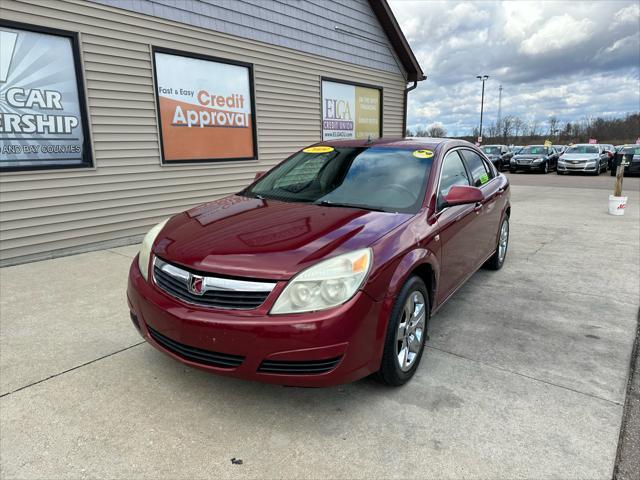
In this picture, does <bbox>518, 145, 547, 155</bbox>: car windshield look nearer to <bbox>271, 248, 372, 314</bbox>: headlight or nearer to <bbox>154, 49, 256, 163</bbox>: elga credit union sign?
<bbox>154, 49, 256, 163</bbox>: elga credit union sign

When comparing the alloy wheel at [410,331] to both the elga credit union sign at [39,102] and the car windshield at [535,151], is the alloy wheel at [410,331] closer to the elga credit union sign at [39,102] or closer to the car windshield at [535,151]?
the elga credit union sign at [39,102]

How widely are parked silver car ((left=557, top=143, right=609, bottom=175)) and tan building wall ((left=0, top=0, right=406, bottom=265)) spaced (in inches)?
749

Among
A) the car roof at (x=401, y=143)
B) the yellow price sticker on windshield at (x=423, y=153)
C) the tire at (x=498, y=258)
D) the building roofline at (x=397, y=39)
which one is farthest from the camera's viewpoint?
the building roofline at (x=397, y=39)

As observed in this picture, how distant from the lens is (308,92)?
30.2 ft

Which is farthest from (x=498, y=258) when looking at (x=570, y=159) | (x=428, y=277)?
(x=570, y=159)

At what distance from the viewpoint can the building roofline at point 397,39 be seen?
35.1ft

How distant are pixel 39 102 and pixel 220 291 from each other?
4.59 meters

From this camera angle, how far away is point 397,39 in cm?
1130

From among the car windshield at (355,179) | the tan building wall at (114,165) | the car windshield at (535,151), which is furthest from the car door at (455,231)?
the car windshield at (535,151)

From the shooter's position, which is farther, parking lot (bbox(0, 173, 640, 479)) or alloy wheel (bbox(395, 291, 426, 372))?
alloy wheel (bbox(395, 291, 426, 372))

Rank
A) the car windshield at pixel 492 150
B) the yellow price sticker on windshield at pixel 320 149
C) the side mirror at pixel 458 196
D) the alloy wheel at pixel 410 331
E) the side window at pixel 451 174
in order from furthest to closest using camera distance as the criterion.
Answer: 1. the car windshield at pixel 492 150
2. the yellow price sticker on windshield at pixel 320 149
3. the side window at pixel 451 174
4. the side mirror at pixel 458 196
5. the alloy wheel at pixel 410 331

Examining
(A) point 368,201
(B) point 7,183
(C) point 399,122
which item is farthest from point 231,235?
(C) point 399,122

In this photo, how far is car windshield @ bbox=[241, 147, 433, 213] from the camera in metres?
3.15

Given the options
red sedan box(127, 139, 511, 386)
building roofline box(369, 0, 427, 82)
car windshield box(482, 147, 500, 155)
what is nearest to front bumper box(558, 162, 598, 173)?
car windshield box(482, 147, 500, 155)
